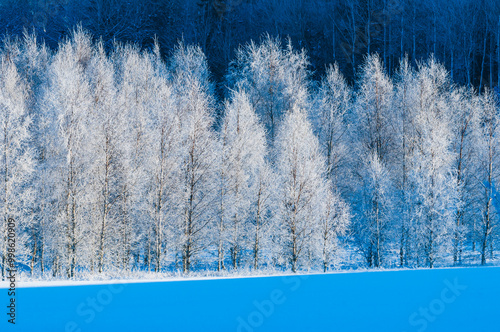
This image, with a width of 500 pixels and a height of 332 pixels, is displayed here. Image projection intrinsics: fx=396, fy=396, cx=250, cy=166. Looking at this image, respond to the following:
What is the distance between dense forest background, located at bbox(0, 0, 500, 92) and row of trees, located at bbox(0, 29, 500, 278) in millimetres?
14509

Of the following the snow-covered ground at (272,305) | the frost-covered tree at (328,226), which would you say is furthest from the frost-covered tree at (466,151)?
the snow-covered ground at (272,305)

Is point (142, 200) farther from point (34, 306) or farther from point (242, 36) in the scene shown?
point (242, 36)

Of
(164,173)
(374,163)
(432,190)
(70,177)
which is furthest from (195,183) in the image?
(432,190)

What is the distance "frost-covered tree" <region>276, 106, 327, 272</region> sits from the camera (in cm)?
1967

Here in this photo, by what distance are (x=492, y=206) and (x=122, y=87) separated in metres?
25.9

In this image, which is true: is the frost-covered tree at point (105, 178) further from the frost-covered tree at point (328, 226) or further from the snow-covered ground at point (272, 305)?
the snow-covered ground at point (272, 305)

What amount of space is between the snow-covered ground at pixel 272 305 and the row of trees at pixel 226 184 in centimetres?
1193

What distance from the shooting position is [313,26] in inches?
1913

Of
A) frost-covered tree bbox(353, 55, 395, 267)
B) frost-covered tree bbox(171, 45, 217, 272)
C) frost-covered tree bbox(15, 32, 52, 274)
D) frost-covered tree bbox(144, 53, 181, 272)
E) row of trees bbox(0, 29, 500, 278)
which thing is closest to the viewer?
row of trees bbox(0, 29, 500, 278)

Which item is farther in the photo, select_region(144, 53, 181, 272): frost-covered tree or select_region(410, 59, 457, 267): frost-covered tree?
select_region(410, 59, 457, 267): frost-covered tree

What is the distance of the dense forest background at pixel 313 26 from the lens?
130 ft

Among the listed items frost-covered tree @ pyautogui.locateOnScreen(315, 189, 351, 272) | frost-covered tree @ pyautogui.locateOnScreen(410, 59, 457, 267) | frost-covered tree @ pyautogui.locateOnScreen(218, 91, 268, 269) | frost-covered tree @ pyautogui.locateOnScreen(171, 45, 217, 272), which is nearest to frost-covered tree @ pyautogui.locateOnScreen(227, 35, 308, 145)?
frost-covered tree @ pyautogui.locateOnScreen(218, 91, 268, 269)

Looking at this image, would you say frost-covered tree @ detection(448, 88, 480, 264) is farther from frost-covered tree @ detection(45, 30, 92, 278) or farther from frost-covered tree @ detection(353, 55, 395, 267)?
frost-covered tree @ detection(45, 30, 92, 278)

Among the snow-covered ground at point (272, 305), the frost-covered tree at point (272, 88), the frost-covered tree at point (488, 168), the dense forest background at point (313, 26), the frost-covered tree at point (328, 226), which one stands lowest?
the snow-covered ground at point (272, 305)
